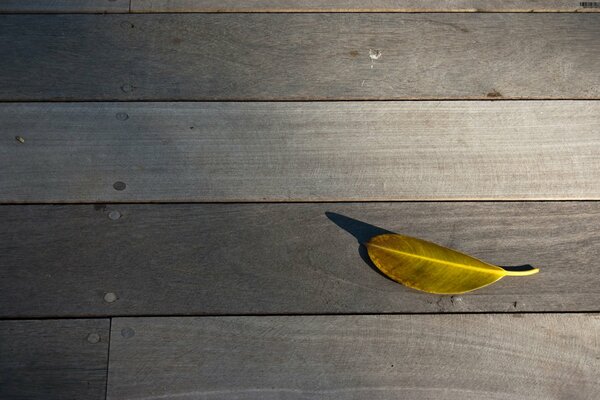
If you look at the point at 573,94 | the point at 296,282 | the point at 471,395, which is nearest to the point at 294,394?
the point at 296,282

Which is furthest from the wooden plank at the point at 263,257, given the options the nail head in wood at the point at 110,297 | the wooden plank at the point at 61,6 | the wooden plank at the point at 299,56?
the wooden plank at the point at 61,6

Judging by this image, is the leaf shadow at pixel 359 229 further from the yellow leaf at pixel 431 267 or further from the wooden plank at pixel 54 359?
the wooden plank at pixel 54 359

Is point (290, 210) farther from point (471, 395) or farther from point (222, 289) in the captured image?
point (471, 395)

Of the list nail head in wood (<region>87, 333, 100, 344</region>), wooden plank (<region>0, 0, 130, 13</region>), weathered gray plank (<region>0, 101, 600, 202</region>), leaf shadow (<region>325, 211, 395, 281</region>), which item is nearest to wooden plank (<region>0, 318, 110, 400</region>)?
nail head in wood (<region>87, 333, 100, 344</region>)

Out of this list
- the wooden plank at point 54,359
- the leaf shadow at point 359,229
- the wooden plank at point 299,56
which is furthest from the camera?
the wooden plank at point 299,56

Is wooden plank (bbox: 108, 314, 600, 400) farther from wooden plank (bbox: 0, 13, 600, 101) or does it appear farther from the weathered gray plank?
wooden plank (bbox: 0, 13, 600, 101)

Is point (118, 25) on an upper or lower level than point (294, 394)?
upper
